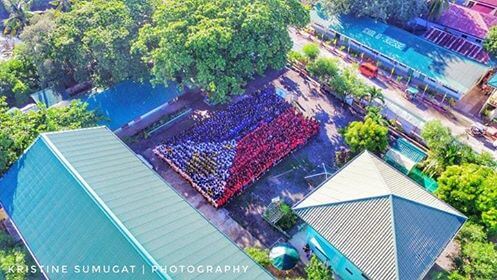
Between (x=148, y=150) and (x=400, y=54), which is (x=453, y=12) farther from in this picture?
(x=148, y=150)

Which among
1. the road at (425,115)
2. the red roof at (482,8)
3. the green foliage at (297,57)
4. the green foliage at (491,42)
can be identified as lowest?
the road at (425,115)

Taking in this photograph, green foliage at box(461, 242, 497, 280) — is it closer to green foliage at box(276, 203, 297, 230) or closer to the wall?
the wall

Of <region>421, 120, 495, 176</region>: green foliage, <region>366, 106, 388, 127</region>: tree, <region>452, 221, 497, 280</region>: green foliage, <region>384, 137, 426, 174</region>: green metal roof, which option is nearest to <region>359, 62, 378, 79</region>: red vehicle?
<region>366, 106, 388, 127</region>: tree

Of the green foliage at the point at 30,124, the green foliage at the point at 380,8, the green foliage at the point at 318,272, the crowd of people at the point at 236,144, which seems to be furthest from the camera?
the green foliage at the point at 380,8

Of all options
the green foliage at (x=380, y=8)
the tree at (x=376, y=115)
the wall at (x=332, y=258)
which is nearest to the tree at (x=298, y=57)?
the green foliage at (x=380, y=8)

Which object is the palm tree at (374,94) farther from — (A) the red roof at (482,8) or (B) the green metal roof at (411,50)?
(A) the red roof at (482,8)

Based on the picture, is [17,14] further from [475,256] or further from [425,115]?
[475,256]

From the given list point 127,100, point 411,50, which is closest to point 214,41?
point 127,100
